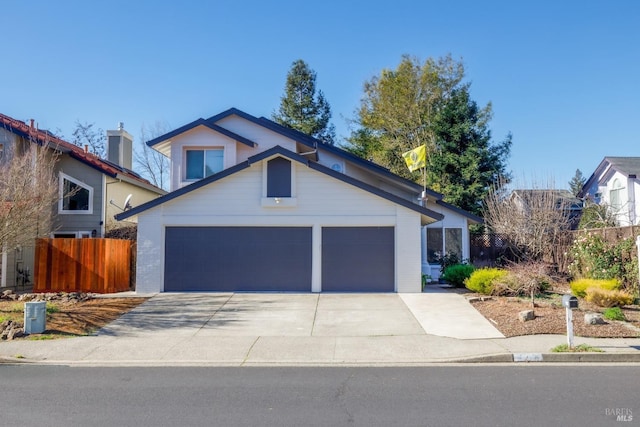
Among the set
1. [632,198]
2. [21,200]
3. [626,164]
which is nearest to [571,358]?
[21,200]

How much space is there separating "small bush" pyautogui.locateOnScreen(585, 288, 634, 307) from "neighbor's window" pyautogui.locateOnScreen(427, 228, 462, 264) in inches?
323

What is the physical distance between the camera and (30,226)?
49.8 ft

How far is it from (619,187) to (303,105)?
26.3 meters

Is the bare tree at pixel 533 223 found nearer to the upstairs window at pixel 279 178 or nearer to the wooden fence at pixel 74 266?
the upstairs window at pixel 279 178

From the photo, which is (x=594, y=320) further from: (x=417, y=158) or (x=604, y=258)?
(x=417, y=158)

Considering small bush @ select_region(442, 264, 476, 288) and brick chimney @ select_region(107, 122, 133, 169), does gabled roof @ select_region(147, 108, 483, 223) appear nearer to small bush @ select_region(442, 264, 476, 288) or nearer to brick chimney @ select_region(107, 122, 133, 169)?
small bush @ select_region(442, 264, 476, 288)

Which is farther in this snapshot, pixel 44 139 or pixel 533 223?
pixel 533 223

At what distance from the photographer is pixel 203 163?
1983 cm

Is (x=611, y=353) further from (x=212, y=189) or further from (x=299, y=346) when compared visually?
(x=212, y=189)
